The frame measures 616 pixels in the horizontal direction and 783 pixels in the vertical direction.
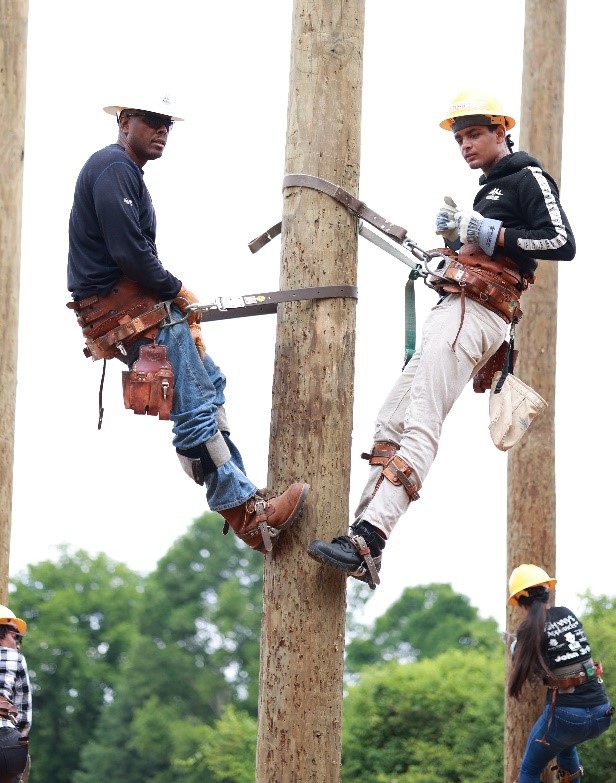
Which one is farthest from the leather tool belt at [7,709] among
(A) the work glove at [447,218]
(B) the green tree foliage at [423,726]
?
(B) the green tree foliage at [423,726]

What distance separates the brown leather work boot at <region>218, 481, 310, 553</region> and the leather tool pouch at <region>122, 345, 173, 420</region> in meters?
0.44

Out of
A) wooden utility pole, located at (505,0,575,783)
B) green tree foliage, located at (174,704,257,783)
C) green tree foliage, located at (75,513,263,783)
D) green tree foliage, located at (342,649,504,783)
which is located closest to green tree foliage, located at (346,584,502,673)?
green tree foliage, located at (75,513,263,783)

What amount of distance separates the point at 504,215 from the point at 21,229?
344 centimetres

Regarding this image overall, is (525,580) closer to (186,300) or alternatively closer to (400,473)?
(400,473)

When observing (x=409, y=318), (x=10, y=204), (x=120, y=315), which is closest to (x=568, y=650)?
(x=409, y=318)

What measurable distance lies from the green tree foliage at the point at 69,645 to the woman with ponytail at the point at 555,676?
86.8ft

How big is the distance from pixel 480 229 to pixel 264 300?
2.90ft

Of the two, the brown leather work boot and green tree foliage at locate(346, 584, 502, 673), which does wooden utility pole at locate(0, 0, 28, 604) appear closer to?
the brown leather work boot

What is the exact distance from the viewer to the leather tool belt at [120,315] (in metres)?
5.41

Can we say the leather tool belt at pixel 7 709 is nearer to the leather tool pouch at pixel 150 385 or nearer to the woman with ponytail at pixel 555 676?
the leather tool pouch at pixel 150 385

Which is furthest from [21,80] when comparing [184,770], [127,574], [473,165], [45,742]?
[127,574]

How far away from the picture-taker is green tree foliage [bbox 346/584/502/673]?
34094mm

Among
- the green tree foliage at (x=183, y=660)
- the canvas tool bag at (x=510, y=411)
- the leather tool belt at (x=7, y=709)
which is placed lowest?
the leather tool belt at (x=7, y=709)

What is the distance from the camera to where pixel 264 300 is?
17.6ft
